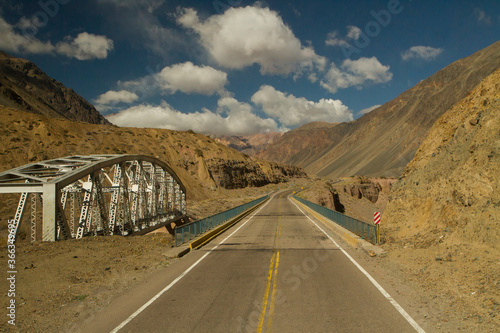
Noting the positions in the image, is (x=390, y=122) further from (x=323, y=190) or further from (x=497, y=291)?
(x=497, y=291)

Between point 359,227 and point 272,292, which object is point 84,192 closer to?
point 359,227

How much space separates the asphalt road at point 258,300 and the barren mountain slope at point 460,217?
71.7 inches

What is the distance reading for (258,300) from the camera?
23.7ft

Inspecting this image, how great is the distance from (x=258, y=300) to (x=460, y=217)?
30.4ft

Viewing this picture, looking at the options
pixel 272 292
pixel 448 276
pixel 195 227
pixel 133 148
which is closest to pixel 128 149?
pixel 133 148

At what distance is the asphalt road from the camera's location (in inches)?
233

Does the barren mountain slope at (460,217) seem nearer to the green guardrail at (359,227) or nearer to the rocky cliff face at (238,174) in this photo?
the green guardrail at (359,227)

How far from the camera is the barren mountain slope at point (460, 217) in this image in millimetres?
7378

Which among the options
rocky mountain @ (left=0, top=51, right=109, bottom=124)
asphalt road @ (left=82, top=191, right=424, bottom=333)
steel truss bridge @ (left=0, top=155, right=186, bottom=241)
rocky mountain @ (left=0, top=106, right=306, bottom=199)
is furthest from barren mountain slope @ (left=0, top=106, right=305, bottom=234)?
rocky mountain @ (left=0, top=51, right=109, bottom=124)

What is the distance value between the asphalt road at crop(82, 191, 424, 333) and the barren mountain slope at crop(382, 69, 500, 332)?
1.82 m

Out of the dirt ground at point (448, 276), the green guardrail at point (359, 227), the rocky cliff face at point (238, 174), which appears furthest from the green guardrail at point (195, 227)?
the rocky cliff face at point (238, 174)

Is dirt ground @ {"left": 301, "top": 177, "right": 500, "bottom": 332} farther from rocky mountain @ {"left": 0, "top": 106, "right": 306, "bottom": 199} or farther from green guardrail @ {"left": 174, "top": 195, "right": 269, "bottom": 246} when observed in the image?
rocky mountain @ {"left": 0, "top": 106, "right": 306, "bottom": 199}

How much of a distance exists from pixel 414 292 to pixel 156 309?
6439 millimetres

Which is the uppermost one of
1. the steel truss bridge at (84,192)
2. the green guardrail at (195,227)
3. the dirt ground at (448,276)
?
the steel truss bridge at (84,192)
